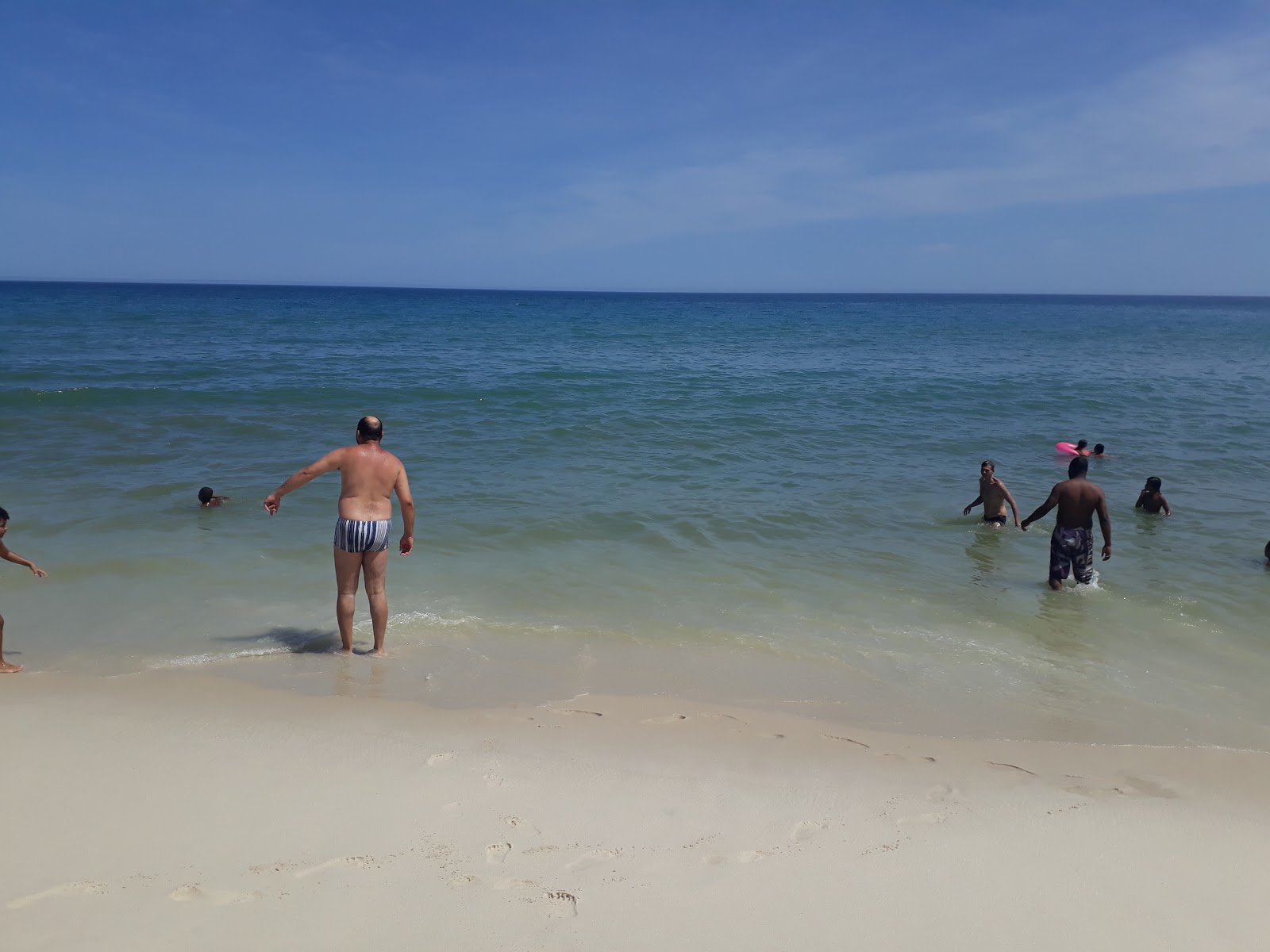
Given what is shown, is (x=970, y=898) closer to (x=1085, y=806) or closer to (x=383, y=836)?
(x=1085, y=806)

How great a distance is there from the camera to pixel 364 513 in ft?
18.4

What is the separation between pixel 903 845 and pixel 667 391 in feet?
59.7

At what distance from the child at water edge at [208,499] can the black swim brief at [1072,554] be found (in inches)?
339

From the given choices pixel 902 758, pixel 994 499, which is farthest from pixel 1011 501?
pixel 902 758

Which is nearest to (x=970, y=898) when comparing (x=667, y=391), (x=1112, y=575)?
(x=1112, y=575)

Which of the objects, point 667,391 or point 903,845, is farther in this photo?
point 667,391

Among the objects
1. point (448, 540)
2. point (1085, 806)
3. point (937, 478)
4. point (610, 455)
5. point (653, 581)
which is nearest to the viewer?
point (1085, 806)

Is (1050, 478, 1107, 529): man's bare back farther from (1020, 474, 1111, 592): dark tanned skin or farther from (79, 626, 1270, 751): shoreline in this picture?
(79, 626, 1270, 751): shoreline

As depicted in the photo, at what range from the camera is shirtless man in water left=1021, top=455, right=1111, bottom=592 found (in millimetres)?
7578

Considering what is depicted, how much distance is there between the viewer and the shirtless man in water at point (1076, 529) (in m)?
7.58

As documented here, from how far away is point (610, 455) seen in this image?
1328cm

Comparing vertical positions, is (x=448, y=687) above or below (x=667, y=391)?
below

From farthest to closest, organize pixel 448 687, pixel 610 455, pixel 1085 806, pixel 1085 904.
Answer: pixel 610 455 → pixel 448 687 → pixel 1085 806 → pixel 1085 904

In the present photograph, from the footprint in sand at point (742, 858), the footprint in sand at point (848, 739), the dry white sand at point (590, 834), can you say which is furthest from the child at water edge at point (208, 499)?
the footprint in sand at point (742, 858)
